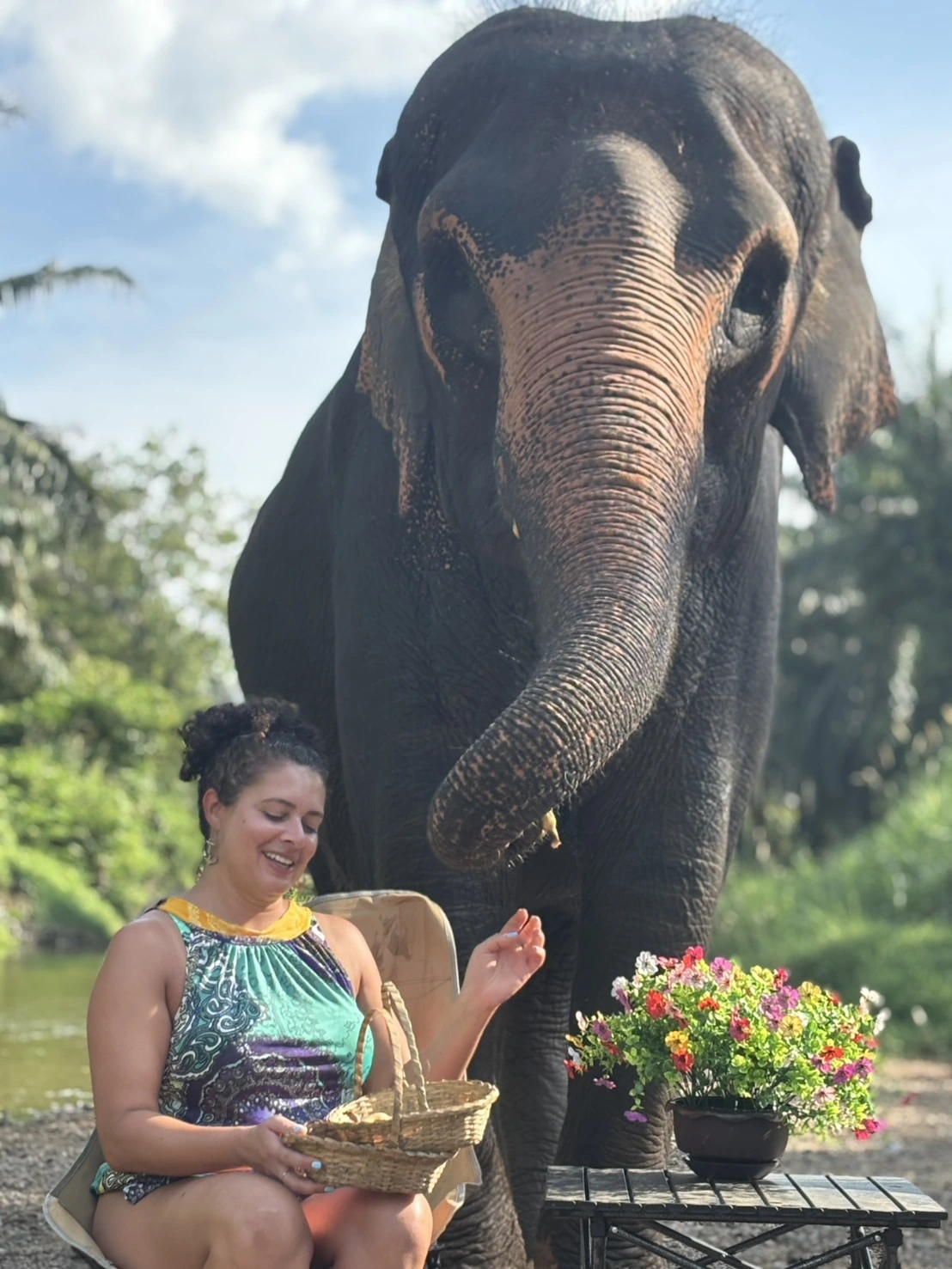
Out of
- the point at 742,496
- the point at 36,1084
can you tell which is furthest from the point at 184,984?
the point at 36,1084

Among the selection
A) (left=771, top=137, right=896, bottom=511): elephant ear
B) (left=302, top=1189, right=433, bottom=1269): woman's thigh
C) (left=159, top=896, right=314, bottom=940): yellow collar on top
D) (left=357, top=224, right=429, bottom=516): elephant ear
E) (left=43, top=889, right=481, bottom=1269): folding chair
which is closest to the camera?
(left=302, top=1189, right=433, bottom=1269): woman's thigh

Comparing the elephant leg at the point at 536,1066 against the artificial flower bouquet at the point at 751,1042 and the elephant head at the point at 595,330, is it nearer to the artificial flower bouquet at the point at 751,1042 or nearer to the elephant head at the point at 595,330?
the elephant head at the point at 595,330

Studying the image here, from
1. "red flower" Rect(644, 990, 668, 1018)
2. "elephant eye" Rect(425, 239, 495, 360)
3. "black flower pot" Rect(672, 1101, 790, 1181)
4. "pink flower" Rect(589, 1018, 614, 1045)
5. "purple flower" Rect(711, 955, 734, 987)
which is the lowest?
"black flower pot" Rect(672, 1101, 790, 1181)

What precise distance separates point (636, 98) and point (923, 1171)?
5072 millimetres

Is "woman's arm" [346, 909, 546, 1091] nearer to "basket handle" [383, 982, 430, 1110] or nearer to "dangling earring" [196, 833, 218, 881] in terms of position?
"basket handle" [383, 982, 430, 1110]

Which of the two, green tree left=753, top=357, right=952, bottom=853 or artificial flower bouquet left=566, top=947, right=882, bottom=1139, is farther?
green tree left=753, top=357, right=952, bottom=853

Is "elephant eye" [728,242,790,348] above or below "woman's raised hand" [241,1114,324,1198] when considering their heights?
above

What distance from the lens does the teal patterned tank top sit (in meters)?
3.37

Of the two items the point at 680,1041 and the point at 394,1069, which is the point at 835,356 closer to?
the point at 680,1041

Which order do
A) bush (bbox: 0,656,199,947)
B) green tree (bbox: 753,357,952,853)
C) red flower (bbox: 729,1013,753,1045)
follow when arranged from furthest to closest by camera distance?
green tree (bbox: 753,357,952,853), bush (bbox: 0,656,199,947), red flower (bbox: 729,1013,753,1045)

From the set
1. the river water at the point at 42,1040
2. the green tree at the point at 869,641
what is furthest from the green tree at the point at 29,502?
the green tree at the point at 869,641

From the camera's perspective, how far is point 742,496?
4.83 m

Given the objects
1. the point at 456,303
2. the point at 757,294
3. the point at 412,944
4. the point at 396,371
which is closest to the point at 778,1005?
the point at 412,944

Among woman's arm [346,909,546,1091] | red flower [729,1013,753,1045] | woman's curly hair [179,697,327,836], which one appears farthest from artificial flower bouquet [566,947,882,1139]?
woman's curly hair [179,697,327,836]
